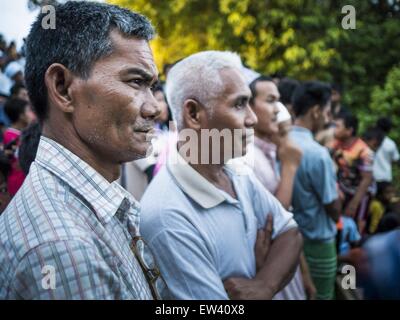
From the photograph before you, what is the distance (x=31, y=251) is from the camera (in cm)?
106

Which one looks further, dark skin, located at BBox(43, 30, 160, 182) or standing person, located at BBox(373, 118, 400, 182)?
standing person, located at BBox(373, 118, 400, 182)

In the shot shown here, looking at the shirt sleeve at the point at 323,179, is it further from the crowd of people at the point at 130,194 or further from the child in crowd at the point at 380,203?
the child in crowd at the point at 380,203

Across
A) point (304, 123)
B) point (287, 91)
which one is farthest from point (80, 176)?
point (287, 91)

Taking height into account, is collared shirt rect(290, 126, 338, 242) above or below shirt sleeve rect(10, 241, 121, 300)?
below

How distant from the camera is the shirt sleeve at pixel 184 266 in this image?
1.74 meters

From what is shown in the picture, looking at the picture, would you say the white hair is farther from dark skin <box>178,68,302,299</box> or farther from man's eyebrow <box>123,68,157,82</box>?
man's eyebrow <box>123,68,157,82</box>

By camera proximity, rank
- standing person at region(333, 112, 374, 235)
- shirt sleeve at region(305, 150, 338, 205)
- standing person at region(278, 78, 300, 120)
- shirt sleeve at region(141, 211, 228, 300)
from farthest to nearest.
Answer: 1. standing person at region(333, 112, 374, 235)
2. standing person at region(278, 78, 300, 120)
3. shirt sleeve at region(305, 150, 338, 205)
4. shirt sleeve at region(141, 211, 228, 300)

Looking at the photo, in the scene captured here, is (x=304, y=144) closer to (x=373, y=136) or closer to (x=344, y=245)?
(x=344, y=245)

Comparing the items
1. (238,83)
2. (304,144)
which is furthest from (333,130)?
(238,83)

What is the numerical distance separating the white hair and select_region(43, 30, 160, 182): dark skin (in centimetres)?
71

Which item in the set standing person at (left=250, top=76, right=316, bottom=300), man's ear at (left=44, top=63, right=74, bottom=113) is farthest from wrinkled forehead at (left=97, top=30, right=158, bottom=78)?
standing person at (left=250, top=76, right=316, bottom=300)

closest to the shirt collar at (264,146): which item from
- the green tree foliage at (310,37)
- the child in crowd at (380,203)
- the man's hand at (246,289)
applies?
the man's hand at (246,289)

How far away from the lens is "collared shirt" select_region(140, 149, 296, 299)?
5.76ft
